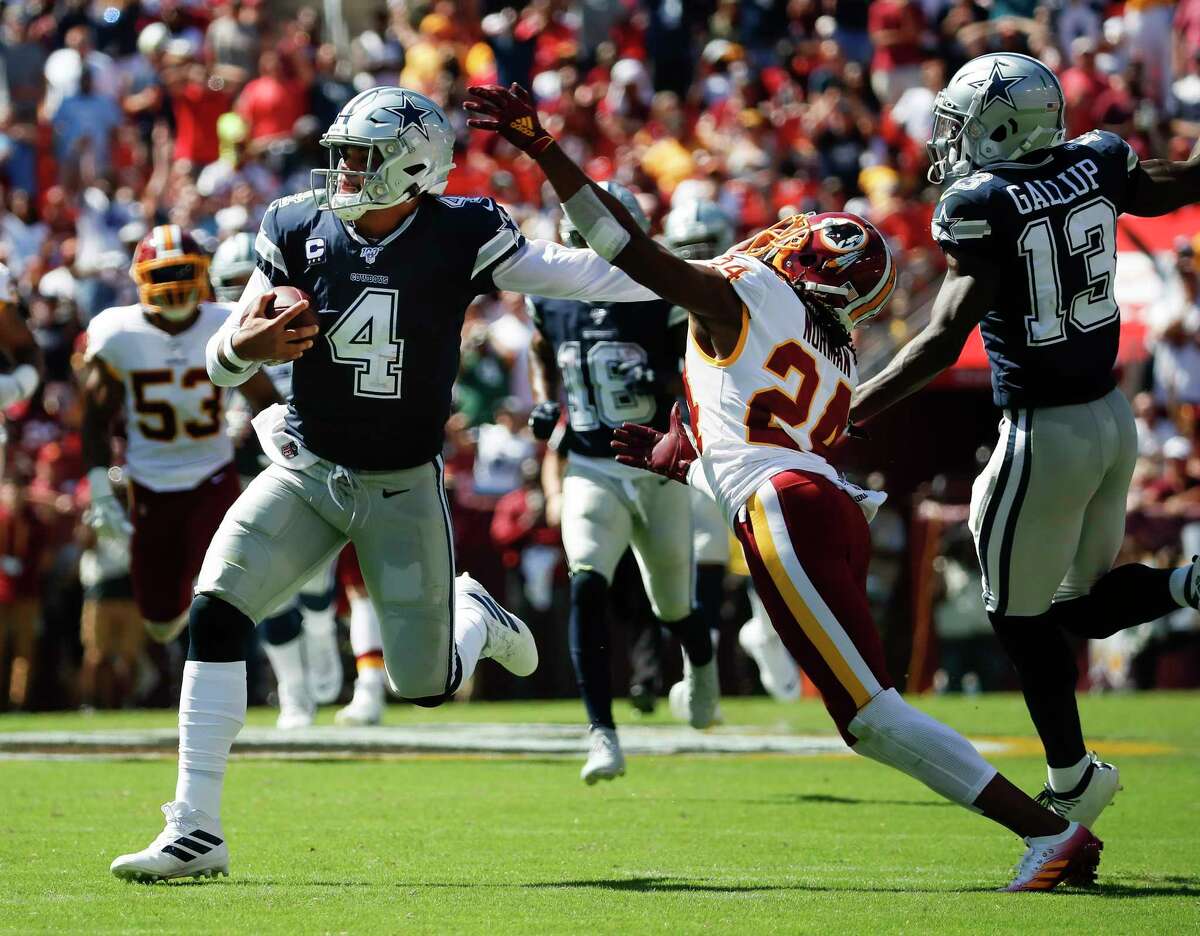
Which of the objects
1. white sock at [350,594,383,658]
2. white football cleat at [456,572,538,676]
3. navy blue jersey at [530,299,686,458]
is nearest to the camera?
white football cleat at [456,572,538,676]

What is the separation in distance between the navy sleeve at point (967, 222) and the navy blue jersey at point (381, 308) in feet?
3.98

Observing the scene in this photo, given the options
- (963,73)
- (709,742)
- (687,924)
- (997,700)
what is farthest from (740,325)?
(997,700)

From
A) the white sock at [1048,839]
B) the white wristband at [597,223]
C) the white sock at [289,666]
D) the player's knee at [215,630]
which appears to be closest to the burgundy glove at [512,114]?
the white wristband at [597,223]

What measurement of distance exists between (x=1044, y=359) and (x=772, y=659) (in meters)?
6.25

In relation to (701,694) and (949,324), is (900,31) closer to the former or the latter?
(701,694)

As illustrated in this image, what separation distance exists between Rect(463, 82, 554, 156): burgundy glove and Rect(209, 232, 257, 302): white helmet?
5.54 metres

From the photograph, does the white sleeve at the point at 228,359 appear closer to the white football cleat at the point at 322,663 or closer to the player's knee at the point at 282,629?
the player's knee at the point at 282,629

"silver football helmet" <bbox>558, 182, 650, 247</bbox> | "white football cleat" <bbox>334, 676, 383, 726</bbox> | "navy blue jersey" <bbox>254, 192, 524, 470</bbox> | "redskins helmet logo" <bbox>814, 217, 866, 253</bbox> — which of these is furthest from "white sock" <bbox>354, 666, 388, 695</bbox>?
"redskins helmet logo" <bbox>814, 217, 866, 253</bbox>

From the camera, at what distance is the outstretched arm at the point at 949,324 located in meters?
5.55

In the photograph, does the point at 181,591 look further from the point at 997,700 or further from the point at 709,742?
the point at 997,700

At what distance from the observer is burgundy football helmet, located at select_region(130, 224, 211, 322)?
9.46m

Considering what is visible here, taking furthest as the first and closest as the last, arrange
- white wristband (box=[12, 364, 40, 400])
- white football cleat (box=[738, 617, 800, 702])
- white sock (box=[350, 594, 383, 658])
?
white football cleat (box=[738, 617, 800, 702]) < white sock (box=[350, 594, 383, 658]) < white wristband (box=[12, 364, 40, 400])

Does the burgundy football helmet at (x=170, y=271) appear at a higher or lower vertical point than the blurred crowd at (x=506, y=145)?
lower

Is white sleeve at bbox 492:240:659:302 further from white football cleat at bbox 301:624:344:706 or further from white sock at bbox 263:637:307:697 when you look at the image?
white football cleat at bbox 301:624:344:706
